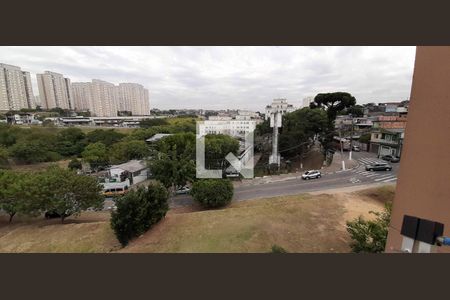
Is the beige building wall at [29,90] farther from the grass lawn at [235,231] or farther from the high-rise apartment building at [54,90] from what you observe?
the grass lawn at [235,231]

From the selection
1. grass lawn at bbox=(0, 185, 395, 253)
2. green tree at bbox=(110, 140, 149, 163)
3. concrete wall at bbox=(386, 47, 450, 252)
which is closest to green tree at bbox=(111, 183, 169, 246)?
grass lawn at bbox=(0, 185, 395, 253)

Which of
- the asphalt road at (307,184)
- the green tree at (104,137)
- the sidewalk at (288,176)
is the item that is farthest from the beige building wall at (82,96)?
the sidewalk at (288,176)

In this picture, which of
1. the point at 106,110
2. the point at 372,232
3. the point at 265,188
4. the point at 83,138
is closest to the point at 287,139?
the point at 265,188

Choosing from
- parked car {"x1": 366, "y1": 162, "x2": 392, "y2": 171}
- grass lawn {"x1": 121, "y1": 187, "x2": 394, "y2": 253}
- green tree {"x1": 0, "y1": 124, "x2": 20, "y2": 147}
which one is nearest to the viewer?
grass lawn {"x1": 121, "y1": 187, "x2": 394, "y2": 253}

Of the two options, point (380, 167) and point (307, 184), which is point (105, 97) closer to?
point (307, 184)

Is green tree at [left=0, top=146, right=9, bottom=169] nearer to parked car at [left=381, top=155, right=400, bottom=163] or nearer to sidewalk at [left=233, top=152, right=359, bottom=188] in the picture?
sidewalk at [left=233, top=152, right=359, bottom=188]

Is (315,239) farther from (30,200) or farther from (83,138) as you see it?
(83,138)
